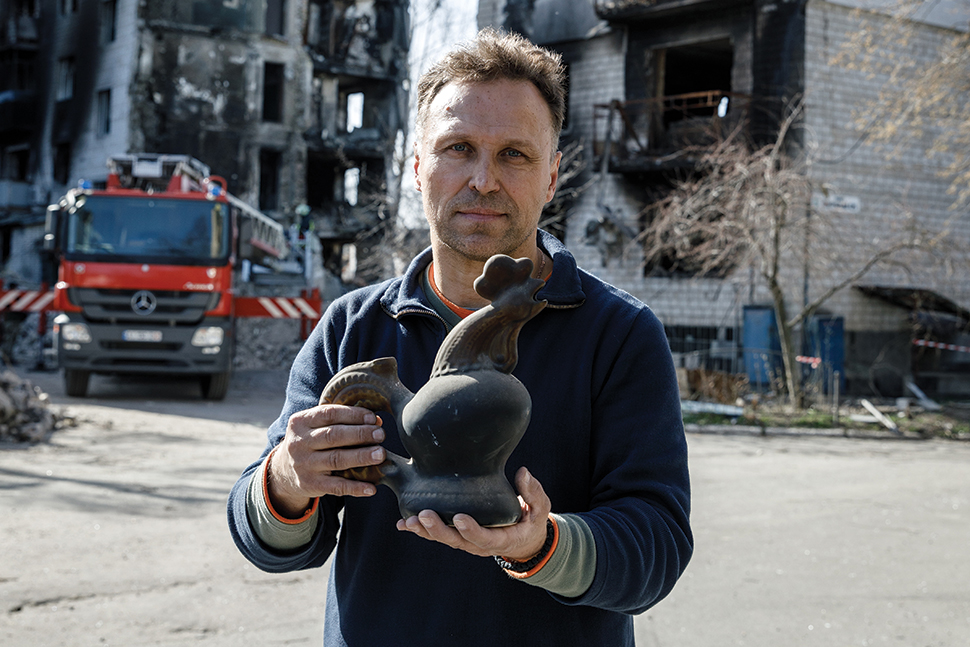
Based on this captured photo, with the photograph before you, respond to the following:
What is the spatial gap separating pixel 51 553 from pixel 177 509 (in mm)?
1066

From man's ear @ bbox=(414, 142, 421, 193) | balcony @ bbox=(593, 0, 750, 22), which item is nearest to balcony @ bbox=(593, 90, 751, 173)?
balcony @ bbox=(593, 0, 750, 22)

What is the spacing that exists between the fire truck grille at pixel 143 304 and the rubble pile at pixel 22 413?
1.65m

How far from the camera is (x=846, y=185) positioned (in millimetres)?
15211

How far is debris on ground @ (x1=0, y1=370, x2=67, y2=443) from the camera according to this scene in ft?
25.8

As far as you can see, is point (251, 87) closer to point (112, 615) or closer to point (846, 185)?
point (846, 185)

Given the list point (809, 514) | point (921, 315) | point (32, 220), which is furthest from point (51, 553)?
point (32, 220)

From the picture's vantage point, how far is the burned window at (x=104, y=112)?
25.3 m

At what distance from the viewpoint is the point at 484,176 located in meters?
1.56

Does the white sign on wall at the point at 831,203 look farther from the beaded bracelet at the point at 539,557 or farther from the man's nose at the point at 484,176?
the beaded bracelet at the point at 539,557

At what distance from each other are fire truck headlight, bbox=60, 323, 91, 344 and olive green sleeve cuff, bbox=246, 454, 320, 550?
9.92 m

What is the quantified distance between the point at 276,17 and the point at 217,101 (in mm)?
3797

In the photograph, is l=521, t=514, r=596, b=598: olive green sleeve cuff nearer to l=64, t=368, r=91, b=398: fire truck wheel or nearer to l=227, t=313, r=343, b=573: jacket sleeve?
l=227, t=313, r=343, b=573: jacket sleeve

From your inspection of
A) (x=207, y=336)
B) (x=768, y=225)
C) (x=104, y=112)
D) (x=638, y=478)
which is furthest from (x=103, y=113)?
(x=638, y=478)

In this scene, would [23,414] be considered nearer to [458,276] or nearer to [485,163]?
[458,276]
